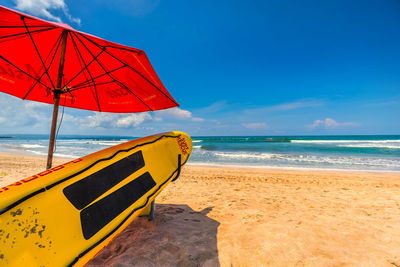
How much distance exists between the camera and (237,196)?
4.65 metres

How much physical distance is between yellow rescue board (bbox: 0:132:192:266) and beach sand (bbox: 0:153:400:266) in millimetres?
642

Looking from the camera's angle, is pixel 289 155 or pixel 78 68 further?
pixel 289 155

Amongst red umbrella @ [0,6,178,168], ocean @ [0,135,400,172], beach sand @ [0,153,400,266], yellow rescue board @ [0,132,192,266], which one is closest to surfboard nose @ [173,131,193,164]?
red umbrella @ [0,6,178,168]

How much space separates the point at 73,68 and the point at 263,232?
4.22m

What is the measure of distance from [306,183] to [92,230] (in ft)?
22.0

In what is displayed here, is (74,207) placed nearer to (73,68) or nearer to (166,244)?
(166,244)

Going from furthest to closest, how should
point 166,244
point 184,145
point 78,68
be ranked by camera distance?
point 184,145, point 78,68, point 166,244

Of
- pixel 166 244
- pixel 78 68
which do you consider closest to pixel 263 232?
pixel 166 244

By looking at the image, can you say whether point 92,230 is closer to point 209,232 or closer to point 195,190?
point 209,232

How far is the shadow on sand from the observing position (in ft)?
6.79

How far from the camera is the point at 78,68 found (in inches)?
120

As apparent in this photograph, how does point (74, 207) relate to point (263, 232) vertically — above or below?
above

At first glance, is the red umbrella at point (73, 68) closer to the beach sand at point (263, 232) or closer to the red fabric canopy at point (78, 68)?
the red fabric canopy at point (78, 68)

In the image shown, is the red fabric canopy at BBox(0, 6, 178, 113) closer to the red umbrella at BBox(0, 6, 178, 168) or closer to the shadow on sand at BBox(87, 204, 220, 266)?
the red umbrella at BBox(0, 6, 178, 168)
